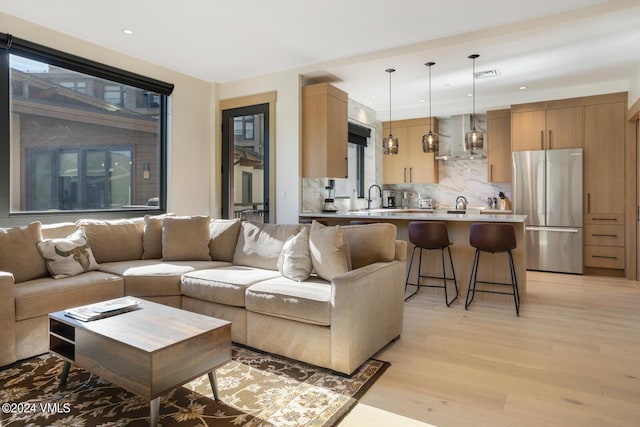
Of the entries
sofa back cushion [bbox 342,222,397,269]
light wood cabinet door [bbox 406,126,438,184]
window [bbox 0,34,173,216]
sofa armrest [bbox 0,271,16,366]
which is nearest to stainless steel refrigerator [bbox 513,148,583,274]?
light wood cabinet door [bbox 406,126,438,184]

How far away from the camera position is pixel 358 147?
7008mm

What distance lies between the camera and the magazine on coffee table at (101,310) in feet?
7.13

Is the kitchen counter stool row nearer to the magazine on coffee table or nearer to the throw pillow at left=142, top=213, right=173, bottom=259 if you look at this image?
the throw pillow at left=142, top=213, right=173, bottom=259

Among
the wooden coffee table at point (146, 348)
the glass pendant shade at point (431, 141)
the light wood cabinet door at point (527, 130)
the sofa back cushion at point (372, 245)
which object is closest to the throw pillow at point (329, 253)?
the sofa back cushion at point (372, 245)

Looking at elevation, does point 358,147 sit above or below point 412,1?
below

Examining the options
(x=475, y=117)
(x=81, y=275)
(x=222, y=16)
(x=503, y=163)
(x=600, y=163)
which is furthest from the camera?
(x=475, y=117)

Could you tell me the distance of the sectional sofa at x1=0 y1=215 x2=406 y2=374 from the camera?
2.47m

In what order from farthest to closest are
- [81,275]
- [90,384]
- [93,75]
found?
[93,75] < [81,275] < [90,384]

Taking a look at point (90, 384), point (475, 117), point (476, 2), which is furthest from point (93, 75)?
point (475, 117)

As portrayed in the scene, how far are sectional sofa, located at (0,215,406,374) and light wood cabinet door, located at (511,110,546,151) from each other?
3.95 metres

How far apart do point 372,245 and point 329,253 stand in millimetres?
374

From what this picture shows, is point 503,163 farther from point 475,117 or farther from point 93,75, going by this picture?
point 93,75

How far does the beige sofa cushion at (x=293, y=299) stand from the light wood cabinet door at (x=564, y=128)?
4708 mm

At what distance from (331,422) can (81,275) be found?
2.38m
